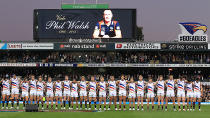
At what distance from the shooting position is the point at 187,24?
4112cm

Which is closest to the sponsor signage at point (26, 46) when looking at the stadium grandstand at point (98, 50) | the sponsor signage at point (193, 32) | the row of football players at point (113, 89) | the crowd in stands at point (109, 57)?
the stadium grandstand at point (98, 50)

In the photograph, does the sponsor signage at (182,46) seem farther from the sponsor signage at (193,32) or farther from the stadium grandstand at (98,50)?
the sponsor signage at (193,32)

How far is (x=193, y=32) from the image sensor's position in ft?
134

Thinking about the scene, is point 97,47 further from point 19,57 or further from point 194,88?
point 194,88

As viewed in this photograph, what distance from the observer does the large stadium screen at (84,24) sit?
42.0 m

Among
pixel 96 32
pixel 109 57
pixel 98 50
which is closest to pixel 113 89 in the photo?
pixel 98 50

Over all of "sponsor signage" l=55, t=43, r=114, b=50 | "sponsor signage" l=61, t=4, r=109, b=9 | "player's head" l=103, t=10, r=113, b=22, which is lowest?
"sponsor signage" l=55, t=43, r=114, b=50

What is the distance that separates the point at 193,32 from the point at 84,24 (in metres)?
12.9

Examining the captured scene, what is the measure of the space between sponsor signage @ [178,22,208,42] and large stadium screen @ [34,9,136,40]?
5.80 meters

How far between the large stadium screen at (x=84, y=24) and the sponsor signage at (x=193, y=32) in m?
5.80

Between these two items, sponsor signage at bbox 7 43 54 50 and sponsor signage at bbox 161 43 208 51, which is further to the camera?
sponsor signage at bbox 7 43 54 50

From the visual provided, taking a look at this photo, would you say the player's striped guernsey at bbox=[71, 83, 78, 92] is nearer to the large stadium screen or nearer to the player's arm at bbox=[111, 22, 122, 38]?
the large stadium screen

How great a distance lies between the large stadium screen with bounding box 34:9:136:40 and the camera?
4197cm

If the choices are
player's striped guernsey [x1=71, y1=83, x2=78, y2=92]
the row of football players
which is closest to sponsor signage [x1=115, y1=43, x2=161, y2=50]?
the row of football players
